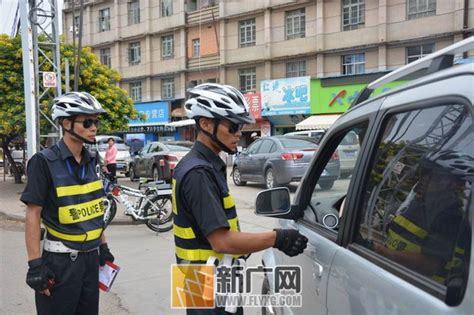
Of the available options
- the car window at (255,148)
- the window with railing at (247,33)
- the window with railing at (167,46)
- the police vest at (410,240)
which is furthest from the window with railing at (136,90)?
the police vest at (410,240)

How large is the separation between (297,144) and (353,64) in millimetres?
14044

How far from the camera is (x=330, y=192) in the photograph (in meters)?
2.77

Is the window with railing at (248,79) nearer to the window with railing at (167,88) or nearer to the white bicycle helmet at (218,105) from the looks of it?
the window with railing at (167,88)

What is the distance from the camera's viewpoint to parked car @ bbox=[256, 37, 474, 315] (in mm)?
1291

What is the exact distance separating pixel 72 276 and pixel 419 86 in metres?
2.14

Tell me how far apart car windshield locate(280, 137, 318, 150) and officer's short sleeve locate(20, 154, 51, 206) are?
30.9 feet

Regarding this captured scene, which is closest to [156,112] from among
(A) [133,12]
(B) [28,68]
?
(A) [133,12]

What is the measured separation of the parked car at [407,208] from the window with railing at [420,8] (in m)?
22.5

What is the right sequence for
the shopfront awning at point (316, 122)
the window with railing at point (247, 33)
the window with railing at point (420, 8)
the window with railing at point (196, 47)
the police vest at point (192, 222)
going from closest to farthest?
the police vest at point (192, 222), the window with railing at point (420, 8), the shopfront awning at point (316, 122), the window with railing at point (247, 33), the window with railing at point (196, 47)

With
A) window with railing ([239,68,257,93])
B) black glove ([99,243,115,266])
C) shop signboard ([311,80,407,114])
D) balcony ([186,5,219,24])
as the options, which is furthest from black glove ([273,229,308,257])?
balcony ([186,5,219,24])

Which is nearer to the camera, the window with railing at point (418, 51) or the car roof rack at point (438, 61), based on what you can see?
the car roof rack at point (438, 61)

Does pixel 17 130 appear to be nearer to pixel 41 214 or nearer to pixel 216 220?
pixel 41 214

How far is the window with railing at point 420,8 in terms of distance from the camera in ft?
71.9

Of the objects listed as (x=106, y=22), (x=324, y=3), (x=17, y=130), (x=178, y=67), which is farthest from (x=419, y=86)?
(x=106, y=22)
